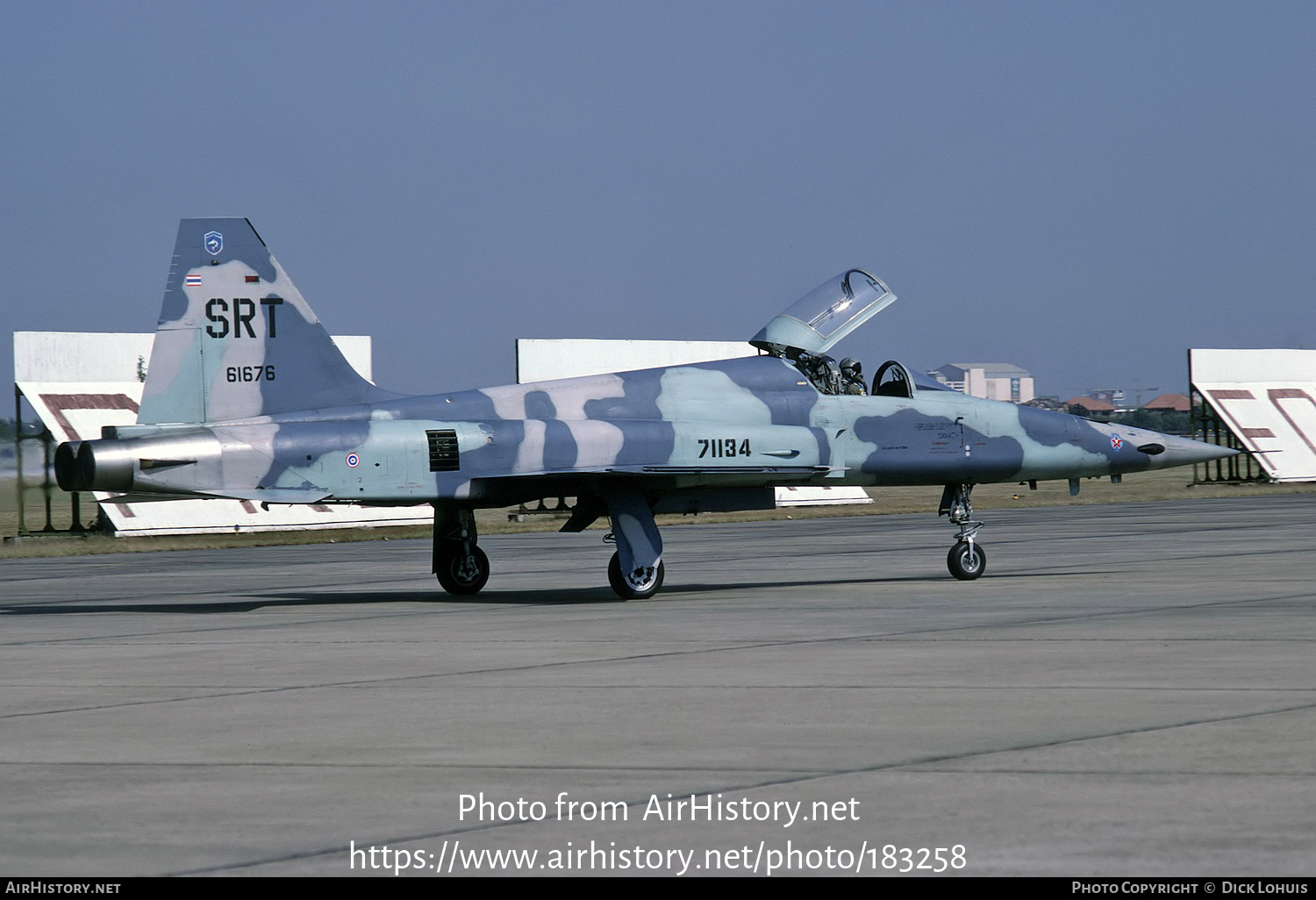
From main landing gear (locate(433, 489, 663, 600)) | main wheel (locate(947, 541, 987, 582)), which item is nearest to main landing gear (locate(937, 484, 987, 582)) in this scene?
main wheel (locate(947, 541, 987, 582))

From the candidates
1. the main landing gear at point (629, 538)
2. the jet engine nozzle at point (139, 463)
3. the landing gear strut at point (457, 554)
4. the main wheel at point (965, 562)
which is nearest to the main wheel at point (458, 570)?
the landing gear strut at point (457, 554)

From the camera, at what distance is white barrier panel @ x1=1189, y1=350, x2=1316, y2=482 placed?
173ft

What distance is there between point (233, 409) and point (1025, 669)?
9.73 meters

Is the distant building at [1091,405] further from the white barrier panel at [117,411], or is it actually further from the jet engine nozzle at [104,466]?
the white barrier panel at [117,411]

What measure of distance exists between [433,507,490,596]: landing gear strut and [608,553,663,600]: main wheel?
7.09 ft

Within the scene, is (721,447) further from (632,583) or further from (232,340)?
(232,340)

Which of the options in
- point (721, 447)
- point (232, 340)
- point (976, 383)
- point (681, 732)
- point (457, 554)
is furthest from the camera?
point (976, 383)

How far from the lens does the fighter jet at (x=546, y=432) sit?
16.9 meters

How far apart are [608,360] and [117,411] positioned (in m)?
14.8

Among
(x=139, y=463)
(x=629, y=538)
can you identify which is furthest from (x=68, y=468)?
(x=629, y=538)

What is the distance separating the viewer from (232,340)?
1739cm

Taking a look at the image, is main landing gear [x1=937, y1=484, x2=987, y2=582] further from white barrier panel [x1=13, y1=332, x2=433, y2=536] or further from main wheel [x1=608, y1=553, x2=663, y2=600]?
white barrier panel [x1=13, y1=332, x2=433, y2=536]

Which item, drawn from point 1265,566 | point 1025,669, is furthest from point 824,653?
point 1265,566

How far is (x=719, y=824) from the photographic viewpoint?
6.47 metres
